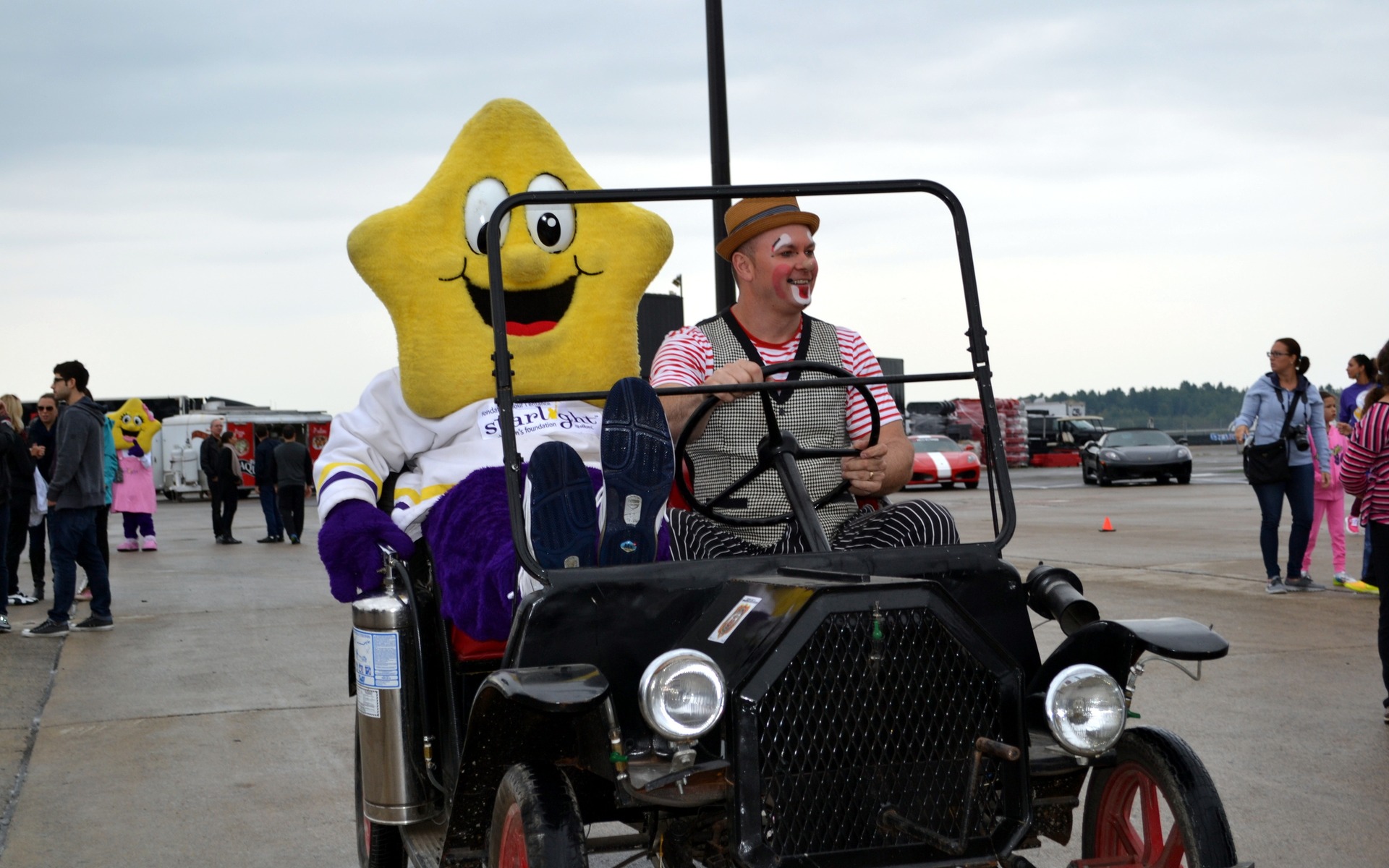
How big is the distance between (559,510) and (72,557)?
7.85m

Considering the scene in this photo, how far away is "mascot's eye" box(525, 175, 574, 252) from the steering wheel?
927mm

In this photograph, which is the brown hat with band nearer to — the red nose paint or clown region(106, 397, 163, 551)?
the red nose paint

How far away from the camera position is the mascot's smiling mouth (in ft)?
13.6

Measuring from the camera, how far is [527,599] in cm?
276

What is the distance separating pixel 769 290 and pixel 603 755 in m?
1.61

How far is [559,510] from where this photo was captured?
2.90m

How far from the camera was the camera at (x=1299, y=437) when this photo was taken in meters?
9.49

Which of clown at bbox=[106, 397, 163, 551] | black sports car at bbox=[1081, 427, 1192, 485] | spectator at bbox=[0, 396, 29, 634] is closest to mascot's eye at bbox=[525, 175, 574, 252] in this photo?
spectator at bbox=[0, 396, 29, 634]

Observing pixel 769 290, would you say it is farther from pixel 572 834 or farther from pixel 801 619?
pixel 572 834

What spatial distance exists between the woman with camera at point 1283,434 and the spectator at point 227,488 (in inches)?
527

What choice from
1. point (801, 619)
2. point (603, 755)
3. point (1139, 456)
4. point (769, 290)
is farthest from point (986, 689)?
point (1139, 456)

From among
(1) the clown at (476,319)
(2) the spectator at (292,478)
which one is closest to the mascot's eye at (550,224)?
(1) the clown at (476,319)

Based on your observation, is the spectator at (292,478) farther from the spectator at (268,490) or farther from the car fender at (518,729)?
the car fender at (518,729)

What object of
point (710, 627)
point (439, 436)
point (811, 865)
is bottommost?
point (811, 865)
